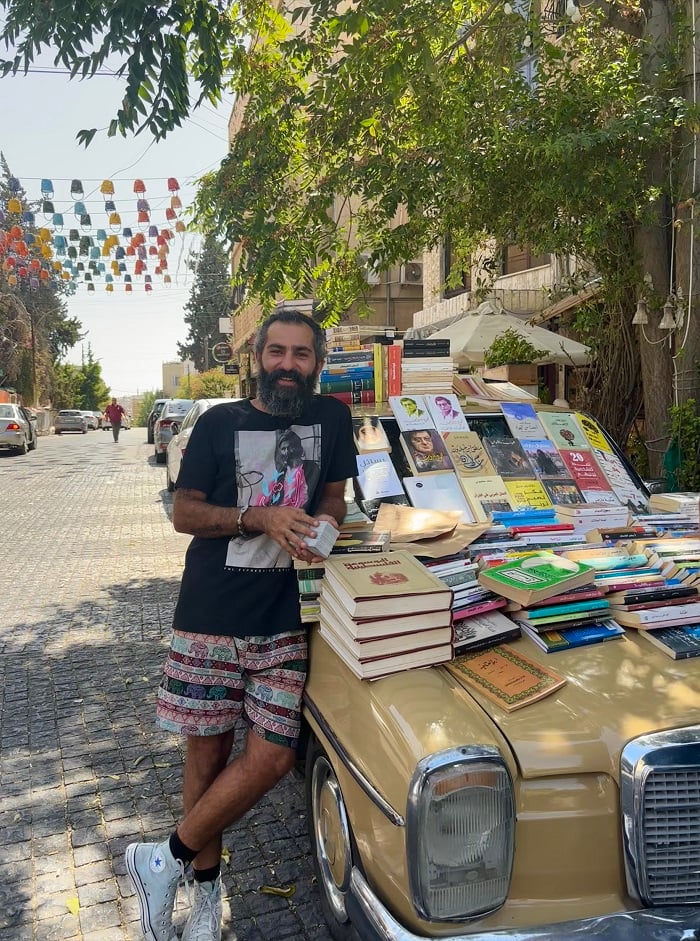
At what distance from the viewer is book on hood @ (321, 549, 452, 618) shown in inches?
84.4

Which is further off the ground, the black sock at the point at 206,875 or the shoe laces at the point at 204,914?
the black sock at the point at 206,875

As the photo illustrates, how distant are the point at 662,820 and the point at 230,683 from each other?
1.37 m

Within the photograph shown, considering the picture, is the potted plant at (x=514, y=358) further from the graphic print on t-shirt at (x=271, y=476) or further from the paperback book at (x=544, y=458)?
the graphic print on t-shirt at (x=271, y=476)

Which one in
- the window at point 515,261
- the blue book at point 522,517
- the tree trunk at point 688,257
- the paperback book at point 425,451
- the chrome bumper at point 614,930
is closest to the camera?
the chrome bumper at point 614,930

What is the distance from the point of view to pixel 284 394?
2533 mm

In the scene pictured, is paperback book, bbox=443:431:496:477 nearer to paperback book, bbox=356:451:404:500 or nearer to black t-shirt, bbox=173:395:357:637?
paperback book, bbox=356:451:404:500

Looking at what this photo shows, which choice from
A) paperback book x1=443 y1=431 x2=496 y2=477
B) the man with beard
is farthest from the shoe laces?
paperback book x1=443 y1=431 x2=496 y2=477

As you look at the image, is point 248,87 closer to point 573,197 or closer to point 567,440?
point 573,197

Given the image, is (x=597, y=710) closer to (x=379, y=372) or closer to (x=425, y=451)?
(x=425, y=451)

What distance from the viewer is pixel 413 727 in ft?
6.06

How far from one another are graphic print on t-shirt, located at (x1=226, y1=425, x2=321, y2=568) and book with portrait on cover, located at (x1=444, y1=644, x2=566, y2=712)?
71 centimetres

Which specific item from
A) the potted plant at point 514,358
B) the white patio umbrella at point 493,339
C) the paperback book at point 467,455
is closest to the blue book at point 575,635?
the paperback book at point 467,455

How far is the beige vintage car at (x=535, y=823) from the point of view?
167cm

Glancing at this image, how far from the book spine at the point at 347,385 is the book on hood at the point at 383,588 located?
1.79m
